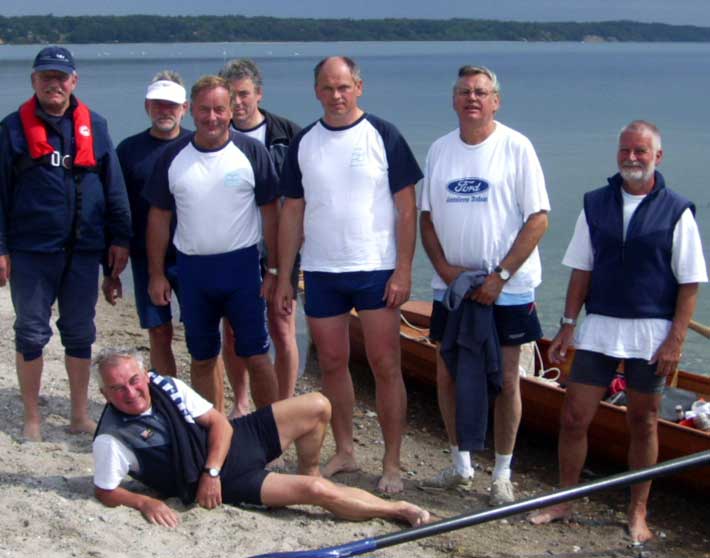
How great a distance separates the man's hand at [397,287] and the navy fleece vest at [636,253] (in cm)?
84

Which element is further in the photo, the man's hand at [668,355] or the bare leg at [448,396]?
the bare leg at [448,396]

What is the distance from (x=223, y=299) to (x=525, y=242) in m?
1.48

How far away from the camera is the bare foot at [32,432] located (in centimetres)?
513

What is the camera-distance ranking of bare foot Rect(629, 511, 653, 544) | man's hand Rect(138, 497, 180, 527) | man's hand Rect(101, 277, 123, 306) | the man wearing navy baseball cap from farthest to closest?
1. man's hand Rect(101, 277, 123, 306)
2. bare foot Rect(629, 511, 653, 544)
3. the man wearing navy baseball cap
4. man's hand Rect(138, 497, 180, 527)

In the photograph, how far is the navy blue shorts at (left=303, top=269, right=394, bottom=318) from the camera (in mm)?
4789

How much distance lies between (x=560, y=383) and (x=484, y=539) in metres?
2.33

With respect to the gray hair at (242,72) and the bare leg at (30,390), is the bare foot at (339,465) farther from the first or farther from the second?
the gray hair at (242,72)

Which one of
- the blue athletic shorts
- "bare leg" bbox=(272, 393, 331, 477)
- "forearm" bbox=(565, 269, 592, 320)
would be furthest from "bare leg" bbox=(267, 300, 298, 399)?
"forearm" bbox=(565, 269, 592, 320)

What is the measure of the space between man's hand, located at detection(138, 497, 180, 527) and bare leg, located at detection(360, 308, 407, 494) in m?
1.22

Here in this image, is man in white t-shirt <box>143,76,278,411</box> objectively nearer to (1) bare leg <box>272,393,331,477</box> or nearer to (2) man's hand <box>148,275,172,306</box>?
(2) man's hand <box>148,275,172,306</box>

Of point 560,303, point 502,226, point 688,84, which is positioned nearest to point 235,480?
point 502,226

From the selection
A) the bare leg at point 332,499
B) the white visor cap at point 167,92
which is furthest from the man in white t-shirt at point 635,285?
the white visor cap at point 167,92

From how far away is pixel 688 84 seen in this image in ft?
183

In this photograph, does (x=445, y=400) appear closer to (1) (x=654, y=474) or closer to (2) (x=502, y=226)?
(2) (x=502, y=226)
